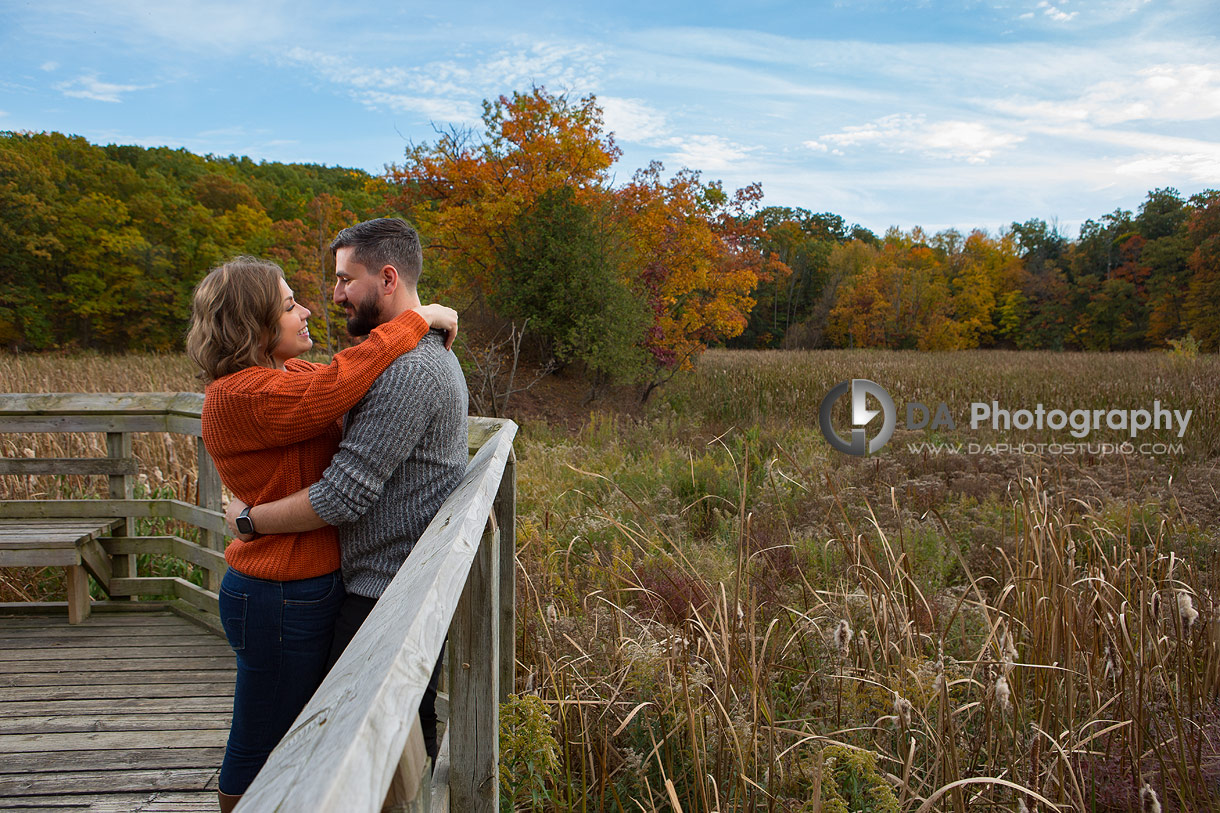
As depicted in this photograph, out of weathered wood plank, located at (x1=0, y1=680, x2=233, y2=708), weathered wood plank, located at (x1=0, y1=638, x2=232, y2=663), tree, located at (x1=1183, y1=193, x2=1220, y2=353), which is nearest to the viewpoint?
weathered wood plank, located at (x1=0, y1=680, x2=233, y2=708)

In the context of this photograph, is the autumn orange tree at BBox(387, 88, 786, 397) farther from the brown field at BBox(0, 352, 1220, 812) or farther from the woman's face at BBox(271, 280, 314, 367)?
the woman's face at BBox(271, 280, 314, 367)

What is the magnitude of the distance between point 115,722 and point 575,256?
12.4 m

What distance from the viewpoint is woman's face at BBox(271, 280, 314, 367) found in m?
1.85

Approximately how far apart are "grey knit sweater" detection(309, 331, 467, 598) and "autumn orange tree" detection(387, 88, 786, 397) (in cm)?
1176

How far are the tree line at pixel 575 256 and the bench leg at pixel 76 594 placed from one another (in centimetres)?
568

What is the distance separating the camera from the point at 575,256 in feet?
47.6

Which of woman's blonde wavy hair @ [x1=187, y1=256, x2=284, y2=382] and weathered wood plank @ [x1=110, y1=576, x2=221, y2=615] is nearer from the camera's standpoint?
woman's blonde wavy hair @ [x1=187, y1=256, x2=284, y2=382]

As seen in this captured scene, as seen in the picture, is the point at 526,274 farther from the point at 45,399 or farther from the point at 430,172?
the point at 45,399

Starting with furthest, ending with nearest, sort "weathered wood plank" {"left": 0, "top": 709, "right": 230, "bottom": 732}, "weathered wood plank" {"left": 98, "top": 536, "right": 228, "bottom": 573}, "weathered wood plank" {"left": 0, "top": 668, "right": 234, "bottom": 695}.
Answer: "weathered wood plank" {"left": 98, "top": 536, "right": 228, "bottom": 573} → "weathered wood plank" {"left": 0, "top": 668, "right": 234, "bottom": 695} → "weathered wood plank" {"left": 0, "top": 709, "right": 230, "bottom": 732}

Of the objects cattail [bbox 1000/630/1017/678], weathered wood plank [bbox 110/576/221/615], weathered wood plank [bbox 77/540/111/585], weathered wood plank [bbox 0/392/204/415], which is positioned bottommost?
weathered wood plank [bbox 110/576/221/615]

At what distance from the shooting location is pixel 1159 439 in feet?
28.4

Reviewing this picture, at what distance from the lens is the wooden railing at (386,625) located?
58 centimetres

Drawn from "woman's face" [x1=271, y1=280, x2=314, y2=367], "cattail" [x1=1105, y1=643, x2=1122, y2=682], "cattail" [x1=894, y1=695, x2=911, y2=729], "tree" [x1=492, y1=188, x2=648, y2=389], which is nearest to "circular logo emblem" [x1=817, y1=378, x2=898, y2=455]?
"tree" [x1=492, y1=188, x2=648, y2=389]

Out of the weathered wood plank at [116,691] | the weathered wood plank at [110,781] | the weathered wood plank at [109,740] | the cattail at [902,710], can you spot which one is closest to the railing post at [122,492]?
the weathered wood plank at [116,691]
